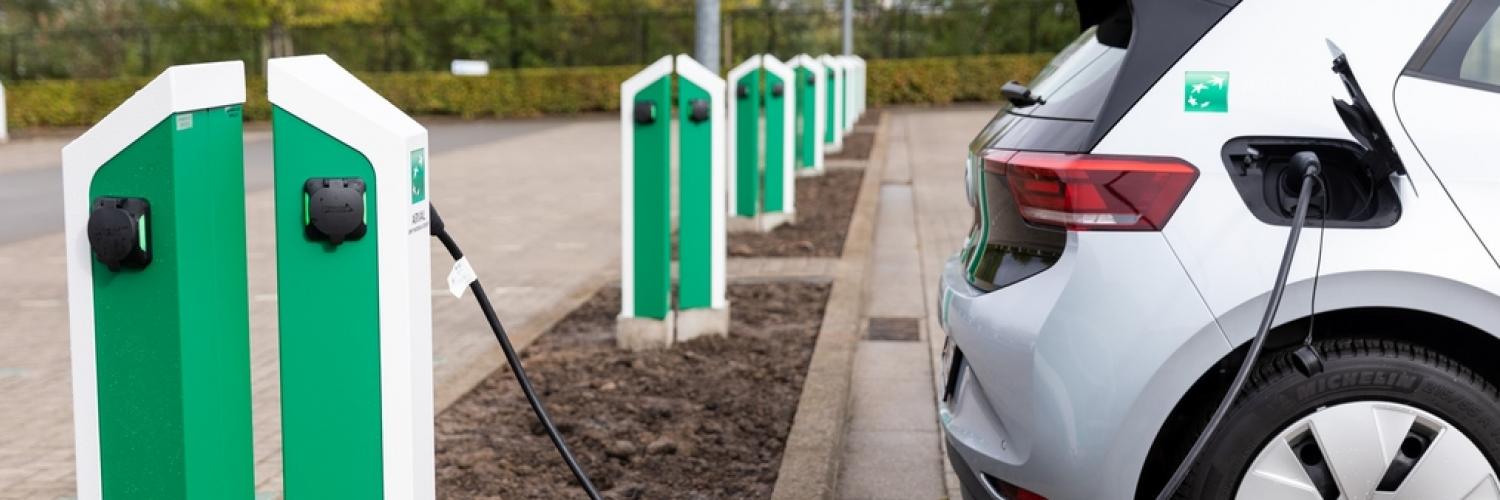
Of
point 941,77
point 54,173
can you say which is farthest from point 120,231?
point 941,77

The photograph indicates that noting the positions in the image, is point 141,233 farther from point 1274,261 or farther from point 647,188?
point 647,188

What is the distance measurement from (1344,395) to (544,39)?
3782cm

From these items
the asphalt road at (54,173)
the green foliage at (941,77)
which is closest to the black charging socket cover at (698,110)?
the asphalt road at (54,173)

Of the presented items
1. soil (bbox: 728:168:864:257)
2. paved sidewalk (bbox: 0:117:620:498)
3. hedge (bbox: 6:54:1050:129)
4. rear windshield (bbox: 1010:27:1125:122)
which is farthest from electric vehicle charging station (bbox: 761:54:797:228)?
hedge (bbox: 6:54:1050:129)

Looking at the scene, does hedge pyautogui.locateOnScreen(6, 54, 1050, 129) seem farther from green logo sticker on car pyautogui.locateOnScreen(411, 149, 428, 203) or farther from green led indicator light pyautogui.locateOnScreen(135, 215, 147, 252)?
green led indicator light pyautogui.locateOnScreen(135, 215, 147, 252)

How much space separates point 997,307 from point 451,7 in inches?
1703

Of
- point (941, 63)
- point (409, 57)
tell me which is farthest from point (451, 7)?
point (941, 63)

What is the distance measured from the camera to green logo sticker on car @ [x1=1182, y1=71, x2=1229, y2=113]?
133 inches

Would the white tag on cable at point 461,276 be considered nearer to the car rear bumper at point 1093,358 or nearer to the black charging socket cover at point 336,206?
the black charging socket cover at point 336,206

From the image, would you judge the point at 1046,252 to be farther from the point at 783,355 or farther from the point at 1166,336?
the point at 783,355

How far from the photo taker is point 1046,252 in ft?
11.4

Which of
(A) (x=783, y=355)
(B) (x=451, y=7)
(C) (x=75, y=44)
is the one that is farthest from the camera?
(B) (x=451, y=7)

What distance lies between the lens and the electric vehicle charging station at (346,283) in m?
2.95

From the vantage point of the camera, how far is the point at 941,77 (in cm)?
3562
